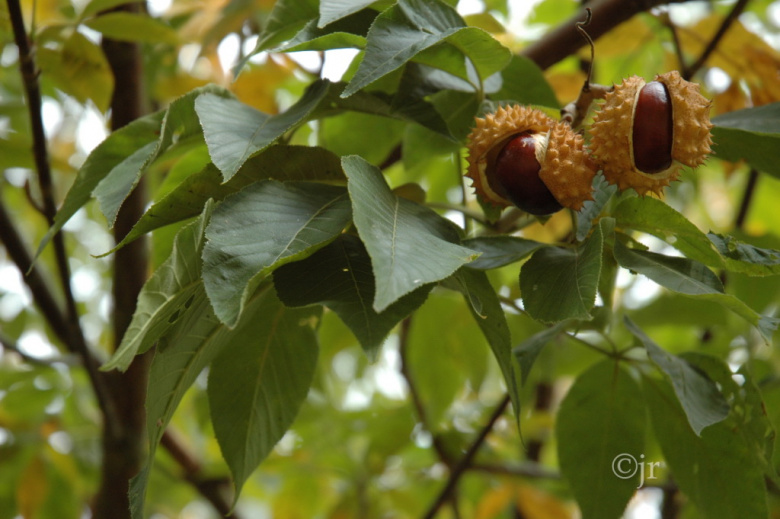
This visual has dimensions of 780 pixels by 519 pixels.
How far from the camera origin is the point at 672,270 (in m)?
0.71

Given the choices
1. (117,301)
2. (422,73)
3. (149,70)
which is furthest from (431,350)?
(149,70)

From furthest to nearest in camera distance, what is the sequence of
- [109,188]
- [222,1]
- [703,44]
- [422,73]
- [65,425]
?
[65,425] → [222,1] → [703,44] → [422,73] → [109,188]

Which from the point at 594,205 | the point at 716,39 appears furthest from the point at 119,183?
the point at 716,39

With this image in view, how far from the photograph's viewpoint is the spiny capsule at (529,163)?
0.77 meters

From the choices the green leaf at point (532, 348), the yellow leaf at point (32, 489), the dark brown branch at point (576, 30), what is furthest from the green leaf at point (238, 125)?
the yellow leaf at point (32, 489)

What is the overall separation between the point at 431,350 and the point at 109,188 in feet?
2.64

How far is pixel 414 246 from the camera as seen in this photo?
60 cm

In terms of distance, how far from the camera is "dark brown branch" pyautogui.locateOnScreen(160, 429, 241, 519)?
5.32 feet

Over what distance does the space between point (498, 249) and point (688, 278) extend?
0.59 ft

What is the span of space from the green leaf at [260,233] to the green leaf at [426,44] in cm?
10

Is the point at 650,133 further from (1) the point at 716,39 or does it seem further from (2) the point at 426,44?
(1) the point at 716,39

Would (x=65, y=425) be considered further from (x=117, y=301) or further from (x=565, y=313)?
(x=565, y=313)

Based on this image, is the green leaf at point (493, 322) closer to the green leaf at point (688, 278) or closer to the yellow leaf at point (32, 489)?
the green leaf at point (688, 278)

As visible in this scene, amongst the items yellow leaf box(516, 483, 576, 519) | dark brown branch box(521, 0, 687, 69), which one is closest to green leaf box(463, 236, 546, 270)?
dark brown branch box(521, 0, 687, 69)
